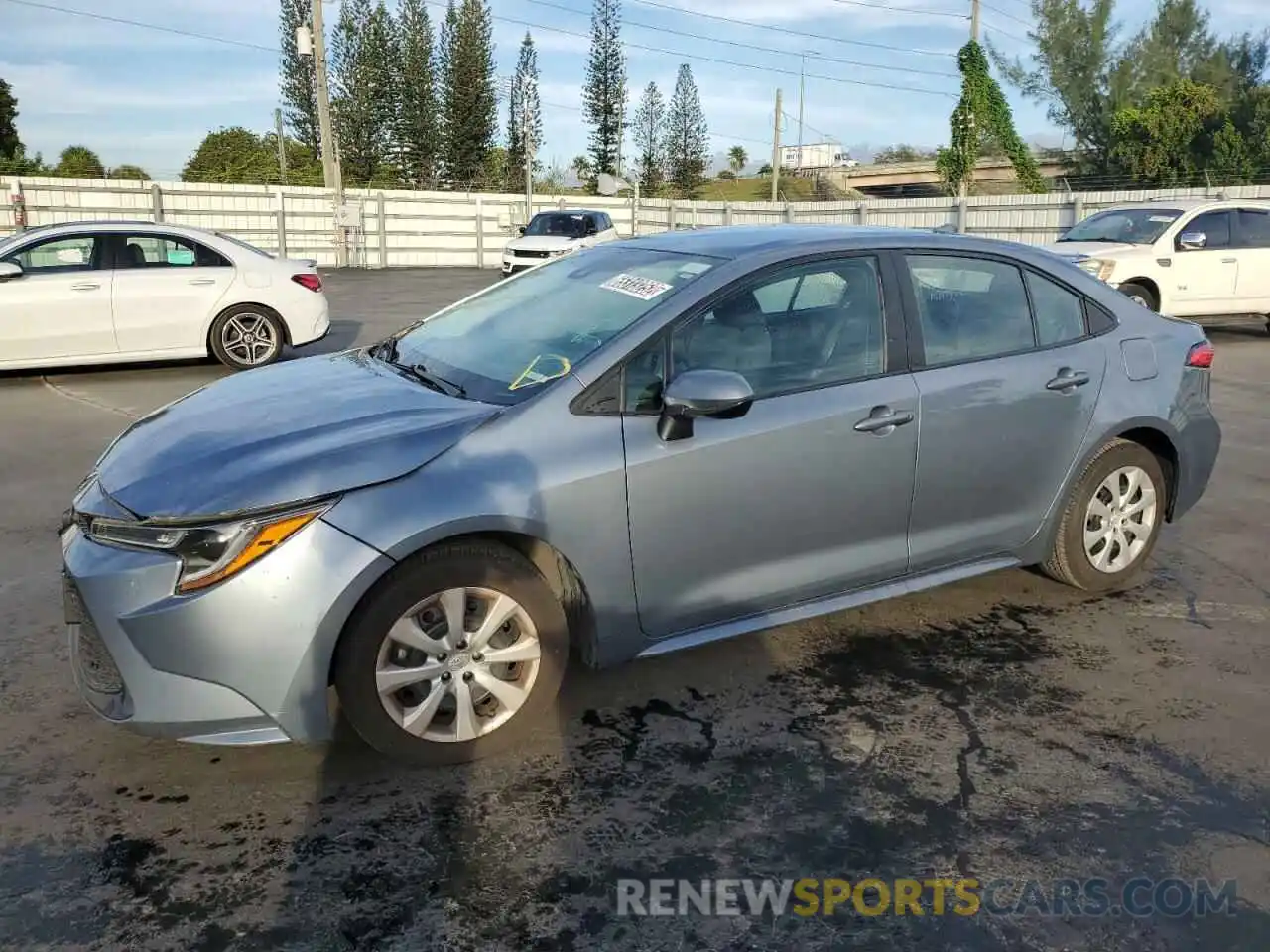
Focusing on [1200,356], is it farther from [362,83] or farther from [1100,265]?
[362,83]

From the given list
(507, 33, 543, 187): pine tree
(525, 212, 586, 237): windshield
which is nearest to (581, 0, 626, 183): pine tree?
(507, 33, 543, 187): pine tree

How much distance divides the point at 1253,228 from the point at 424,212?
75.4 ft

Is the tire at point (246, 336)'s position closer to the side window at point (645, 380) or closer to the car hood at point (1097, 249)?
the side window at point (645, 380)

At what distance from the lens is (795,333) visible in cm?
385

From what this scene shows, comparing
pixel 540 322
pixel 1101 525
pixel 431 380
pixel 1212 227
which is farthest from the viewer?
pixel 1212 227

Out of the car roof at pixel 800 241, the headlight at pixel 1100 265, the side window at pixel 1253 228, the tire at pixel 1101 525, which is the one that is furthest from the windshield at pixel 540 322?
the side window at pixel 1253 228

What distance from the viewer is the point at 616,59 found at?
51.6 meters

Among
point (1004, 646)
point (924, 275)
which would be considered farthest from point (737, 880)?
point (924, 275)

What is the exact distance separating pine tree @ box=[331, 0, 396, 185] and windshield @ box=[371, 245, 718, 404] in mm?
43345

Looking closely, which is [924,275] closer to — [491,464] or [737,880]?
[491,464]

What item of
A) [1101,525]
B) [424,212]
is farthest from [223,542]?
[424,212]

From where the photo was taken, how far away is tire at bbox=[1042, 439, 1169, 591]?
4566mm

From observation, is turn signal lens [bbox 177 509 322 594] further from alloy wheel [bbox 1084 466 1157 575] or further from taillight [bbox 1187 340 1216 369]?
taillight [bbox 1187 340 1216 369]

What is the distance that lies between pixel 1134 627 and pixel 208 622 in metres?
3.63
